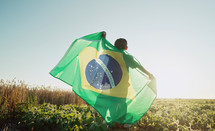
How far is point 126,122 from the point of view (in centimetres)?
320

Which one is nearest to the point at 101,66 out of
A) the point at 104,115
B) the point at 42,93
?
the point at 104,115

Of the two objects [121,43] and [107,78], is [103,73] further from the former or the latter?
[121,43]

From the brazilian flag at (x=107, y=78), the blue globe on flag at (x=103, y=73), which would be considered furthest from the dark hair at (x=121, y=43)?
the blue globe on flag at (x=103, y=73)

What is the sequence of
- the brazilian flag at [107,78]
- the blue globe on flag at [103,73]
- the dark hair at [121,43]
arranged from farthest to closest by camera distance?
the dark hair at [121,43] < the blue globe on flag at [103,73] < the brazilian flag at [107,78]

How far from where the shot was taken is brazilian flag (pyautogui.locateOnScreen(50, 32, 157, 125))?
3201 millimetres

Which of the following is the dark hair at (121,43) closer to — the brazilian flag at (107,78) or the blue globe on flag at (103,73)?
the brazilian flag at (107,78)

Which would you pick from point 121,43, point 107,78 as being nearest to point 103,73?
point 107,78

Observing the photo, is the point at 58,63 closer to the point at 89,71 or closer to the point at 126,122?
the point at 89,71

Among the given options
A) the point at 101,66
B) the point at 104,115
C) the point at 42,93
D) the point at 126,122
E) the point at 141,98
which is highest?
the point at 101,66

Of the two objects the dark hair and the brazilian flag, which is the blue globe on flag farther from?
the dark hair

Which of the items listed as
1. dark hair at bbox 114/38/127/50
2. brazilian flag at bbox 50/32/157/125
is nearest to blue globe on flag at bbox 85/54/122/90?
brazilian flag at bbox 50/32/157/125

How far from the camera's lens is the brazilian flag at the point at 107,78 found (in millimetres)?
3201

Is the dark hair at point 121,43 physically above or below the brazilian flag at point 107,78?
above

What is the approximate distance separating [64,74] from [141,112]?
6.75ft
